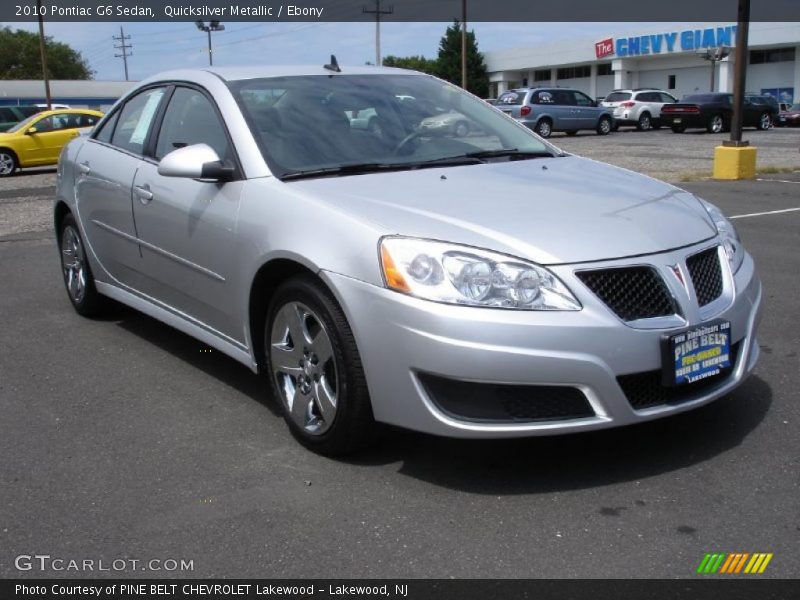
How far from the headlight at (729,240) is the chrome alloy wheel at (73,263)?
12.9ft

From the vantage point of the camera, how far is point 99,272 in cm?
582

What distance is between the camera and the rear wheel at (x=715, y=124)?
33375 mm

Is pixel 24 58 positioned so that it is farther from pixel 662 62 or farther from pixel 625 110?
pixel 625 110

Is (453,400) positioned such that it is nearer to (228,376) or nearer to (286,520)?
(286,520)

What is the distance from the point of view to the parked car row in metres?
31.3

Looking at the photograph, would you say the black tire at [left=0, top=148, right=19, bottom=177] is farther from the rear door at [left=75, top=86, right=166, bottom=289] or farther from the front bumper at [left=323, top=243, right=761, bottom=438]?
the front bumper at [left=323, top=243, right=761, bottom=438]

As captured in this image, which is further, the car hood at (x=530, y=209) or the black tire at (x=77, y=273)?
the black tire at (x=77, y=273)

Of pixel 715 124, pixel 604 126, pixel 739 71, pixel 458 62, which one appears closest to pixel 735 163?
pixel 739 71

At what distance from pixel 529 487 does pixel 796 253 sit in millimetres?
5513

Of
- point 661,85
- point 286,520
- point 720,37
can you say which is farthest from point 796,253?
point 661,85

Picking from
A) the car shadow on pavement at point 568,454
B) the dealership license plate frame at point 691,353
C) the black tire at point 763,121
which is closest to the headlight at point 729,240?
the dealership license plate frame at point 691,353

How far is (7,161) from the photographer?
2100cm

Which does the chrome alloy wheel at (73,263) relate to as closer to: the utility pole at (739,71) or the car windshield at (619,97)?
the utility pole at (739,71)

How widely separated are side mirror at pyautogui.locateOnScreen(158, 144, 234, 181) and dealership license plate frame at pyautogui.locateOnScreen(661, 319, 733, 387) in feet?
6.88
